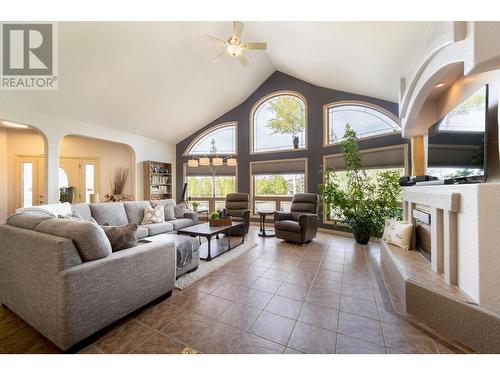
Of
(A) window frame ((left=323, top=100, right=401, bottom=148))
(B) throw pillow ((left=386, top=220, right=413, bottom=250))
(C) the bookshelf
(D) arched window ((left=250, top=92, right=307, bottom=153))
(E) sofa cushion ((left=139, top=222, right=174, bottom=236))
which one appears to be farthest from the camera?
(C) the bookshelf

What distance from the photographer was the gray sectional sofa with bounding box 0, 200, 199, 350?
1377 millimetres

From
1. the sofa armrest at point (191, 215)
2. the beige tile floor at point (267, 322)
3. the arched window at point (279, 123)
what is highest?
the arched window at point (279, 123)

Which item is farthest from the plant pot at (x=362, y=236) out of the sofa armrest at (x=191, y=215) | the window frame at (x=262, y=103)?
the sofa armrest at (x=191, y=215)

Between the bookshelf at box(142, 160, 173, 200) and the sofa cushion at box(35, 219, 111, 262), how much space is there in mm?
4829

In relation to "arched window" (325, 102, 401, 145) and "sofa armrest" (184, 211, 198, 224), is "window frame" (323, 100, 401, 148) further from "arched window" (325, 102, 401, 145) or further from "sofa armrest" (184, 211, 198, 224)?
"sofa armrest" (184, 211, 198, 224)

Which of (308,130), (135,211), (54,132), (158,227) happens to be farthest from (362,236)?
(54,132)

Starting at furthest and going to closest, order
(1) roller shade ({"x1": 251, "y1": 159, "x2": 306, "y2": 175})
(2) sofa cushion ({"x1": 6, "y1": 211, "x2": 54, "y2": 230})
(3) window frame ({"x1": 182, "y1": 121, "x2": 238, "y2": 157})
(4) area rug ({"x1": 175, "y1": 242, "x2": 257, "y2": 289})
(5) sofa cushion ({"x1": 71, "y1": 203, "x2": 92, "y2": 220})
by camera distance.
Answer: (3) window frame ({"x1": 182, "y1": 121, "x2": 238, "y2": 157}), (1) roller shade ({"x1": 251, "y1": 159, "x2": 306, "y2": 175}), (5) sofa cushion ({"x1": 71, "y1": 203, "x2": 92, "y2": 220}), (4) area rug ({"x1": 175, "y1": 242, "x2": 257, "y2": 289}), (2) sofa cushion ({"x1": 6, "y1": 211, "x2": 54, "y2": 230})

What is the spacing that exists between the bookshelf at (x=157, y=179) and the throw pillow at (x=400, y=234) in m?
6.05

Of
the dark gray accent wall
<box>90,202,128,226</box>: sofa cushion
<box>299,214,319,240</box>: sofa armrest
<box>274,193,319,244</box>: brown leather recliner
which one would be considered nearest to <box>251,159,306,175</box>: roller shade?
the dark gray accent wall

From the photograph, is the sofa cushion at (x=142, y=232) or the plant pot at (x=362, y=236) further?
the plant pot at (x=362, y=236)

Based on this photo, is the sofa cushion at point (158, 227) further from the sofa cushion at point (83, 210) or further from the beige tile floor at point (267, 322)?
the beige tile floor at point (267, 322)

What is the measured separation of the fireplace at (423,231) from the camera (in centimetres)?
232
